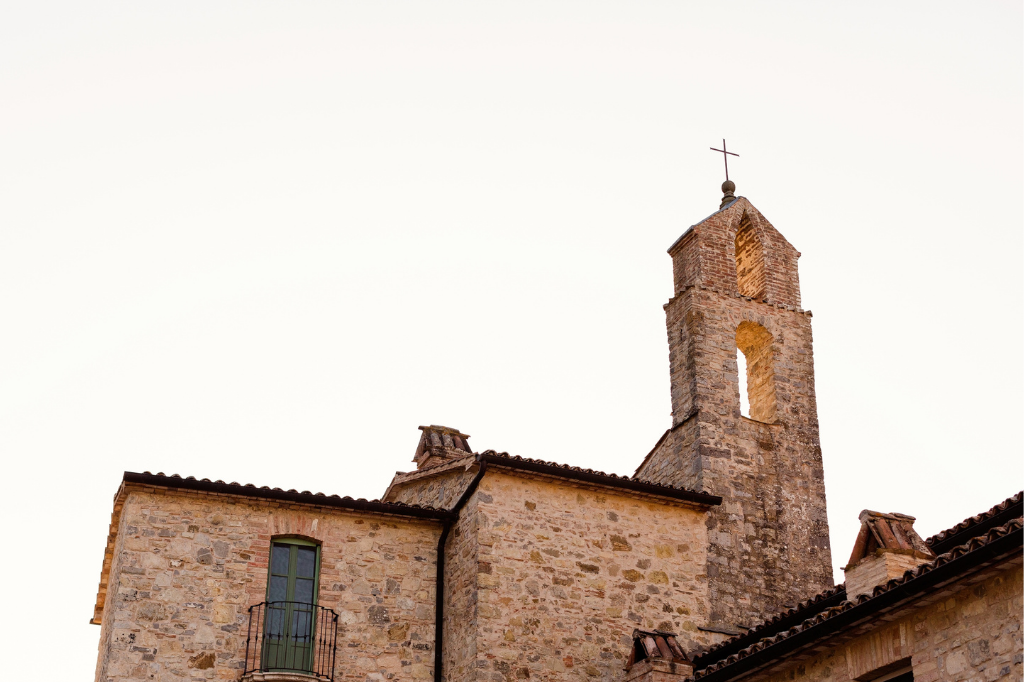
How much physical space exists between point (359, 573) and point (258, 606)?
140 cm

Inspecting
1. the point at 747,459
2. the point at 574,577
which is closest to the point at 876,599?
the point at 574,577

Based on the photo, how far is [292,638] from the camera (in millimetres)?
14586

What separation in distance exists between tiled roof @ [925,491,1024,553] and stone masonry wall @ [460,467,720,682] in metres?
4.11

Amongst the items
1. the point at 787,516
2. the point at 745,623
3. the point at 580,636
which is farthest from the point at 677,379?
the point at 580,636

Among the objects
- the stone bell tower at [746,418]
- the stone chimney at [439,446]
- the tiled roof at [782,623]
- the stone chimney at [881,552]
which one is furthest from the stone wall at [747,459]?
the stone chimney at [881,552]

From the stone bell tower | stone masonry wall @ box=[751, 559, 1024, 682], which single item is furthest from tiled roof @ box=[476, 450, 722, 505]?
stone masonry wall @ box=[751, 559, 1024, 682]

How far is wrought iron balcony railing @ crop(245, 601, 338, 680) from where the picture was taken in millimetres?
14344

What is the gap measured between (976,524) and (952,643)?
2.54 metres

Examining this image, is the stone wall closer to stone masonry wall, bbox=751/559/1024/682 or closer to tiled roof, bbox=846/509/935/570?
tiled roof, bbox=846/509/935/570

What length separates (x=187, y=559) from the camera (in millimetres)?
14508

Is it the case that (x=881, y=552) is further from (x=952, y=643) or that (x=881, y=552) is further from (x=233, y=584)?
(x=233, y=584)

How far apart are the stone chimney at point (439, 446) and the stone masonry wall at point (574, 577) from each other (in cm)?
291

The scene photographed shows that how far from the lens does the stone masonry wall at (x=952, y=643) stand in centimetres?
940

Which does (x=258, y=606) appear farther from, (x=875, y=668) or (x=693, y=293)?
(x=693, y=293)
